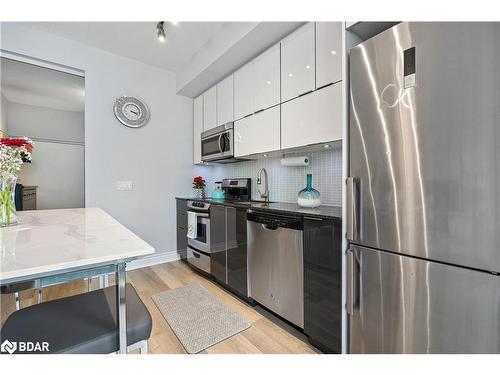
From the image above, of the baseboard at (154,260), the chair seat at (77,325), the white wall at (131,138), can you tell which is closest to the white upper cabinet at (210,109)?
the white wall at (131,138)

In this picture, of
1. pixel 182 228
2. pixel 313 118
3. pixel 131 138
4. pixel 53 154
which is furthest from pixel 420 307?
pixel 53 154

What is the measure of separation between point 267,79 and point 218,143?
101cm

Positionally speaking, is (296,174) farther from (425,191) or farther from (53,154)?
(53,154)

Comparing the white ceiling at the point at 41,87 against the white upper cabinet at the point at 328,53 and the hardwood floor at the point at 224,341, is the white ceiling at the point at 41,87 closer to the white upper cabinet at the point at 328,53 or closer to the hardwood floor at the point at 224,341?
the hardwood floor at the point at 224,341

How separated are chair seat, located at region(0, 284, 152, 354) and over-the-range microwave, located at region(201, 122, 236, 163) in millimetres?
2033

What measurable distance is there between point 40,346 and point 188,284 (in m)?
1.92

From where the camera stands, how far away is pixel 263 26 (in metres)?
1.98

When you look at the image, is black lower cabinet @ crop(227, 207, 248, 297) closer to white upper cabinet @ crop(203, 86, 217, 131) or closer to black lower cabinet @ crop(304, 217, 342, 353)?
black lower cabinet @ crop(304, 217, 342, 353)

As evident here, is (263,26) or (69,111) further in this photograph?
(69,111)

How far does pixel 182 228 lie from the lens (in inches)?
129

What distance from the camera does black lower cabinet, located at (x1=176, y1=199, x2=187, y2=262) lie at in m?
3.21
